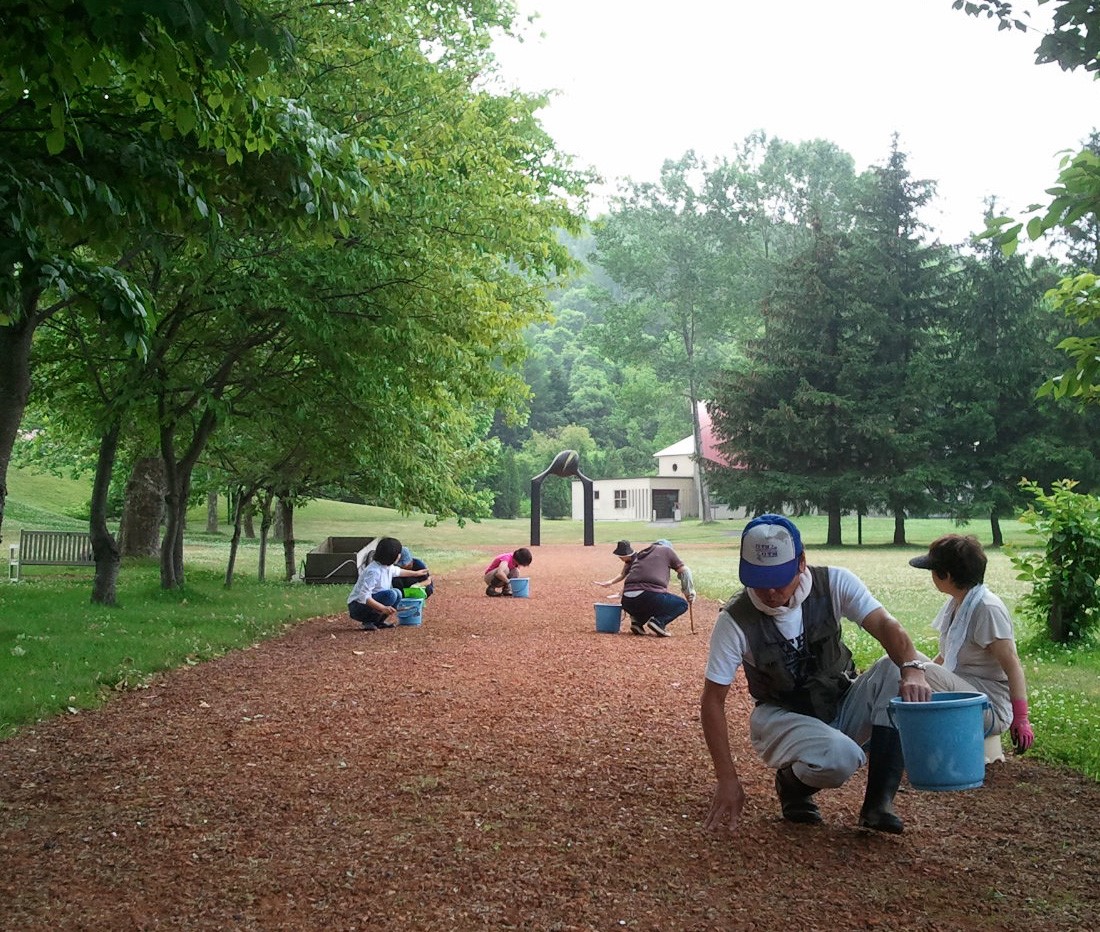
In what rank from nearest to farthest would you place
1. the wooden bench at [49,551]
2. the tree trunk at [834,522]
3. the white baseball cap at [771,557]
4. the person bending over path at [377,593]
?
the white baseball cap at [771,557]
the person bending over path at [377,593]
the wooden bench at [49,551]
the tree trunk at [834,522]

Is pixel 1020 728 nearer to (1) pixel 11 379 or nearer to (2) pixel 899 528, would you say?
(1) pixel 11 379

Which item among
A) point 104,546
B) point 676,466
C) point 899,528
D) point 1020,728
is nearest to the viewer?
point 1020,728

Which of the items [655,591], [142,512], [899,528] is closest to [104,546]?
[655,591]

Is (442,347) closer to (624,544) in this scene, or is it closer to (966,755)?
(624,544)

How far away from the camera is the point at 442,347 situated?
1216 centimetres

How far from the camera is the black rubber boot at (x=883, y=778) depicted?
4.52 m

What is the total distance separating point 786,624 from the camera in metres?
4.43

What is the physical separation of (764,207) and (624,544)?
60.0 m

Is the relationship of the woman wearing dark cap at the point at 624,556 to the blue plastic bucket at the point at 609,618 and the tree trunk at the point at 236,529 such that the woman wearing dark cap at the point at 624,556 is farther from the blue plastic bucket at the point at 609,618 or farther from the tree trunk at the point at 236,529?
the tree trunk at the point at 236,529

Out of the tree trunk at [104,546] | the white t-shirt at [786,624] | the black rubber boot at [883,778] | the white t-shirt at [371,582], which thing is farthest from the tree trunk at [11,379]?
the black rubber boot at [883,778]

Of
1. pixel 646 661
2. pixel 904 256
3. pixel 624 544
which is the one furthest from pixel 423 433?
pixel 904 256

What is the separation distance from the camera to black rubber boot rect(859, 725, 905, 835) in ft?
14.8

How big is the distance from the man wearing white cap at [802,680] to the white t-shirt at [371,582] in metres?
8.54

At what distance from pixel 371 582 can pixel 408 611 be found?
0.82 metres
